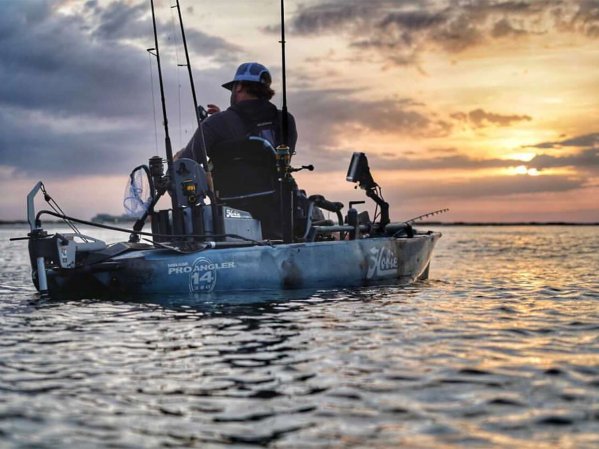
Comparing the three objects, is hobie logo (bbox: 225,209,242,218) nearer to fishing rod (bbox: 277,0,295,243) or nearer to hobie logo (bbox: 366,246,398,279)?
fishing rod (bbox: 277,0,295,243)

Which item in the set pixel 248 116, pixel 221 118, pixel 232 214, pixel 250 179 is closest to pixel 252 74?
pixel 248 116

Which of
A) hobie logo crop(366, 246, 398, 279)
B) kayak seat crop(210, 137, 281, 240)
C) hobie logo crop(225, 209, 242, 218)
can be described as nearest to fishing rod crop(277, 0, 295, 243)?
kayak seat crop(210, 137, 281, 240)

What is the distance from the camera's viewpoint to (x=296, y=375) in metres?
5.84

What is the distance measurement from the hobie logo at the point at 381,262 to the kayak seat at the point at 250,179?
5.47ft

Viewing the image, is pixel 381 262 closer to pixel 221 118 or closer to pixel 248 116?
pixel 248 116

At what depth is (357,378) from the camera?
5.70 metres

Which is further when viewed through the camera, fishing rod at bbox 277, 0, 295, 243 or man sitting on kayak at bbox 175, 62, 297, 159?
man sitting on kayak at bbox 175, 62, 297, 159

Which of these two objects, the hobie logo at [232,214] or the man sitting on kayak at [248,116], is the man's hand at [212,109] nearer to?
the man sitting on kayak at [248,116]

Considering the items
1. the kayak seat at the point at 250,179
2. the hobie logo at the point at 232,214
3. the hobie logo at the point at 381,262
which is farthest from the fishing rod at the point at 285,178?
the hobie logo at the point at 381,262

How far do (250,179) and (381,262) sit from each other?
278 centimetres

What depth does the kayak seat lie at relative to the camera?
1187cm

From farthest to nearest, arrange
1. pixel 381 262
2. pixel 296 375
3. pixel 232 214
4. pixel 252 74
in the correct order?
pixel 381 262
pixel 252 74
pixel 232 214
pixel 296 375

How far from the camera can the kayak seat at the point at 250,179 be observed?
11.9m

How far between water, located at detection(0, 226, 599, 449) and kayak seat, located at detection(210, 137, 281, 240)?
235cm
